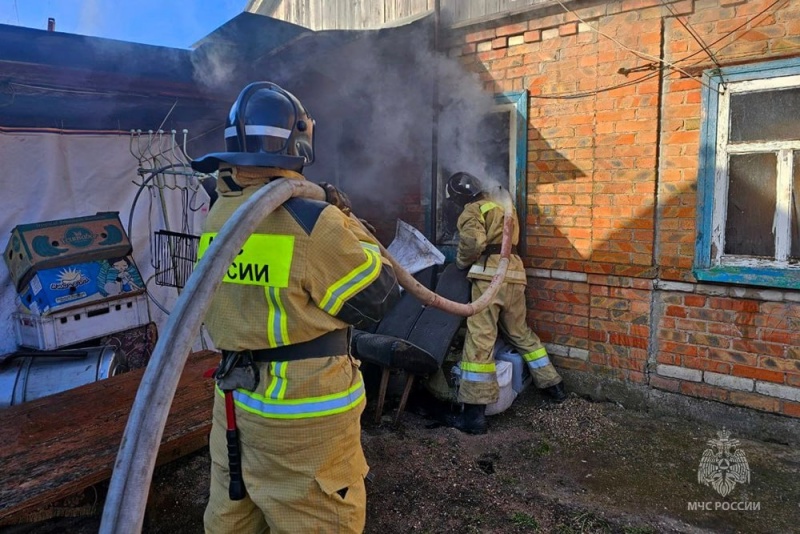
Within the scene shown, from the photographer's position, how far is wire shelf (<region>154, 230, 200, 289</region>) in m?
5.02

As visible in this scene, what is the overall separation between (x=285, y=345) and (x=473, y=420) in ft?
9.46

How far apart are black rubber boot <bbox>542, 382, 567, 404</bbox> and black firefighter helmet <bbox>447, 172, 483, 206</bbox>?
1.91 m

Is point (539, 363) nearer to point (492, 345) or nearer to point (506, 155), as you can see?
point (492, 345)

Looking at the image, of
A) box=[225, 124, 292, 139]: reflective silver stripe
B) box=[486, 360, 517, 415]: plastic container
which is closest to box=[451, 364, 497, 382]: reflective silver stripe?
box=[486, 360, 517, 415]: plastic container

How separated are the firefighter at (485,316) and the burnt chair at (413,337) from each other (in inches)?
7.1

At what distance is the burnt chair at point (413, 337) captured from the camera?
4445mm

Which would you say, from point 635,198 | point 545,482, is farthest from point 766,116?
point 545,482

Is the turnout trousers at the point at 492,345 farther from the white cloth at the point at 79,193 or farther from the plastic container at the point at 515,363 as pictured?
the white cloth at the point at 79,193

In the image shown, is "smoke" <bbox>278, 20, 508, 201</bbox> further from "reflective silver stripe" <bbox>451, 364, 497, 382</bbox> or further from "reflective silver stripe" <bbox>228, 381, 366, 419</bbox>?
"reflective silver stripe" <bbox>228, 381, 366, 419</bbox>

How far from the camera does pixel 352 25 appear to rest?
689 cm

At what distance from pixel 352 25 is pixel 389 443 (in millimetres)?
5227

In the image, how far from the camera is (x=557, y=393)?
16.2 ft

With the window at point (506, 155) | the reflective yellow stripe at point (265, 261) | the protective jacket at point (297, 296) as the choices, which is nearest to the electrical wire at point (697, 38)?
the window at point (506, 155)

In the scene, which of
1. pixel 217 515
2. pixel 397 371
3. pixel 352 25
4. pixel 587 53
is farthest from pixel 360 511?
pixel 352 25
